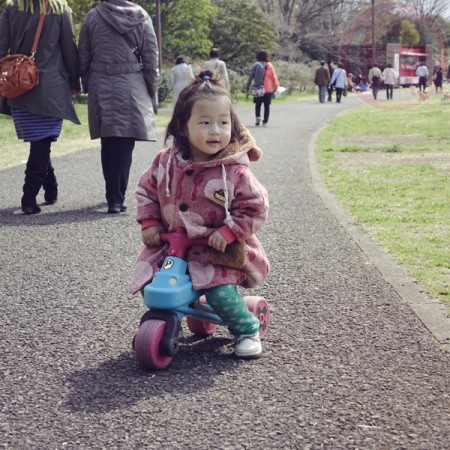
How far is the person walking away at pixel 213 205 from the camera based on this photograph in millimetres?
3598

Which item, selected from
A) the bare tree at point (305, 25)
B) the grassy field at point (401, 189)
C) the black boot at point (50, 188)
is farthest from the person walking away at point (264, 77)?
the bare tree at point (305, 25)

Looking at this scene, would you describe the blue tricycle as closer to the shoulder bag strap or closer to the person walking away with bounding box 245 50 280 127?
the shoulder bag strap

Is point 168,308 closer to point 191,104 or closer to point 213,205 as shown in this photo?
point 213,205

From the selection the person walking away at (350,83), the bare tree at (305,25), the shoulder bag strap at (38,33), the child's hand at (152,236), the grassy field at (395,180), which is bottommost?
the person walking away at (350,83)

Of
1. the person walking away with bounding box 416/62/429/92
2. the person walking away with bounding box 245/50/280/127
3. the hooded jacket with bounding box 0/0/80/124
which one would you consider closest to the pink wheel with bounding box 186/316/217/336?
the hooded jacket with bounding box 0/0/80/124

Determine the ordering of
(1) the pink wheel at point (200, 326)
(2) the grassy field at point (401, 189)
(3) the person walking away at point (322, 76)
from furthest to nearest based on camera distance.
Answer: (3) the person walking away at point (322, 76), (2) the grassy field at point (401, 189), (1) the pink wheel at point (200, 326)

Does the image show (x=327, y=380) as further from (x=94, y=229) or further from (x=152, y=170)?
(x=94, y=229)

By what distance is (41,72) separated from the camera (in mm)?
7359

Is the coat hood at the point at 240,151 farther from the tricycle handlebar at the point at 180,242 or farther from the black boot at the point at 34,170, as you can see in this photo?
the black boot at the point at 34,170

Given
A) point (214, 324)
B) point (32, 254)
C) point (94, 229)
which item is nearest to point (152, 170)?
point (214, 324)

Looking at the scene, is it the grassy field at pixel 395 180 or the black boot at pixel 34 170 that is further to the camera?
the black boot at pixel 34 170

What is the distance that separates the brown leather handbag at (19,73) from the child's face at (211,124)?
3.88 metres

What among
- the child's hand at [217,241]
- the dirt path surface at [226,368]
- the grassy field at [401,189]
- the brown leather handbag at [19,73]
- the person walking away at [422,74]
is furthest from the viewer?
the person walking away at [422,74]

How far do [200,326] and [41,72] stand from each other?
412 cm
